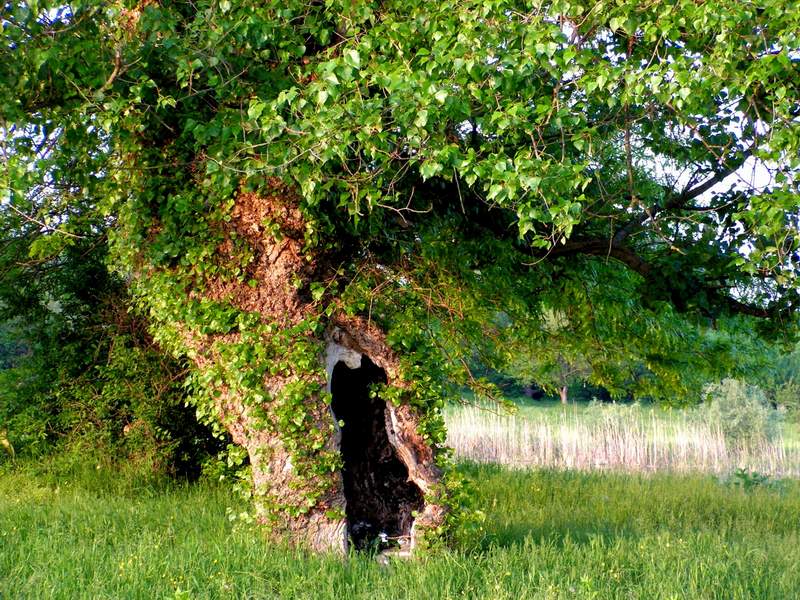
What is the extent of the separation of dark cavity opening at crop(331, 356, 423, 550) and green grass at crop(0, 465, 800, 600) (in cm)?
80

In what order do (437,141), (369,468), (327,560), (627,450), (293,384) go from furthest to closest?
(627,450)
(369,468)
(293,384)
(327,560)
(437,141)

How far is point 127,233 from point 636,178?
16.3 ft

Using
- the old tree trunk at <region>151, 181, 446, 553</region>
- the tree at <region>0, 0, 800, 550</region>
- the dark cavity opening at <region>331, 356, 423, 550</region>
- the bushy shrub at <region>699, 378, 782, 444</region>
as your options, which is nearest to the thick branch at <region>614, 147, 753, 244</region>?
the tree at <region>0, 0, 800, 550</region>

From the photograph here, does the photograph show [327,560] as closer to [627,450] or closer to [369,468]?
[369,468]

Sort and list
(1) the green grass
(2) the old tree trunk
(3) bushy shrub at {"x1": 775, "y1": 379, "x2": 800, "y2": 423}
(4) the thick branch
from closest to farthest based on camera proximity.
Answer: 1. (1) the green grass
2. (2) the old tree trunk
3. (4) the thick branch
4. (3) bushy shrub at {"x1": 775, "y1": 379, "x2": 800, "y2": 423}

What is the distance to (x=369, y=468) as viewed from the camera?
7.84m

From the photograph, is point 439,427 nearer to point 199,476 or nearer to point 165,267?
point 165,267

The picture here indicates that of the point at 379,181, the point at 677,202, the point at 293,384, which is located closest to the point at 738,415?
the point at 677,202

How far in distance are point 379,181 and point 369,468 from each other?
9.95ft

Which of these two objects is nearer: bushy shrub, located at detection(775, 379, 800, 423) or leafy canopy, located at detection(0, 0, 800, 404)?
leafy canopy, located at detection(0, 0, 800, 404)

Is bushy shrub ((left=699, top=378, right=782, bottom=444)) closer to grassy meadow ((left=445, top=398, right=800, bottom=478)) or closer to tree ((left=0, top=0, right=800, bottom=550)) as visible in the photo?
grassy meadow ((left=445, top=398, right=800, bottom=478))

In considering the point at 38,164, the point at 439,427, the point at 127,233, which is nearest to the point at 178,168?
the point at 127,233

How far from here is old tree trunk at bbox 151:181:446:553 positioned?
6.87 meters

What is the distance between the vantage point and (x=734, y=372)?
9.81 metres
